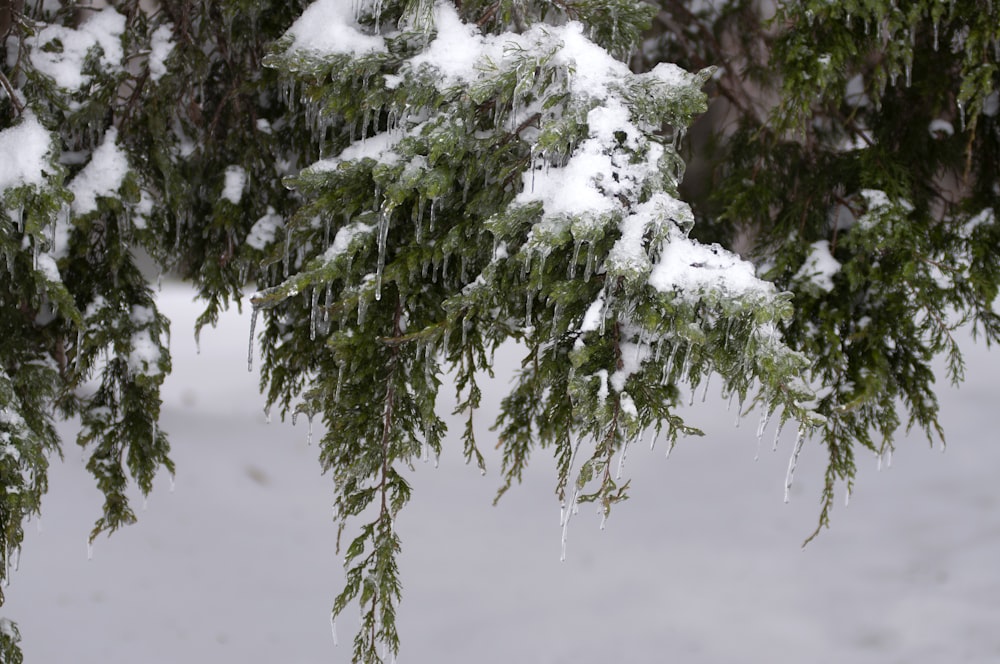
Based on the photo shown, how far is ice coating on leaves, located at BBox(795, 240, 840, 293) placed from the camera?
4.30m

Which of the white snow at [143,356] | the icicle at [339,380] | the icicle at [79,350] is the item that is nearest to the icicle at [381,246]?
the icicle at [339,380]

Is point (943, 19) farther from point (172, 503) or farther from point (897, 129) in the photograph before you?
point (172, 503)

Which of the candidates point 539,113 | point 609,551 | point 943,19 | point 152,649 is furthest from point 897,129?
point 152,649

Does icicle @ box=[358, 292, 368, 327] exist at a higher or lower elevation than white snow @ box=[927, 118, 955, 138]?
lower

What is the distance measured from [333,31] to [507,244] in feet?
3.57

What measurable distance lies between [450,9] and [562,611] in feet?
13.7

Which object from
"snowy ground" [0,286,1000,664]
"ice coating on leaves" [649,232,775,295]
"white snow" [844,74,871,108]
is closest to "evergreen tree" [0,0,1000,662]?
"ice coating on leaves" [649,232,775,295]

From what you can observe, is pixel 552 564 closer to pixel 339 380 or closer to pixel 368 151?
pixel 339 380

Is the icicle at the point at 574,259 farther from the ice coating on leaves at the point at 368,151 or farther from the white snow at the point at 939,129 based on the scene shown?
the white snow at the point at 939,129

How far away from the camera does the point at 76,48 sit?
3787 mm

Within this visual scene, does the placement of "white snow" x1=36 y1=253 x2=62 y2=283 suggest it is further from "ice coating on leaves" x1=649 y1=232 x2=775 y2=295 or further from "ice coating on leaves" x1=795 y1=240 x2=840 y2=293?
"ice coating on leaves" x1=795 y1=240 x2=840 y2=293

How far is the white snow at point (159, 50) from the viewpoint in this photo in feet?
13.0

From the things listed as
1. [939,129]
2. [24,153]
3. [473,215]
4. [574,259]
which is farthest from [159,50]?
[939,129]

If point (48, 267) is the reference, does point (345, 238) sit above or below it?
above
